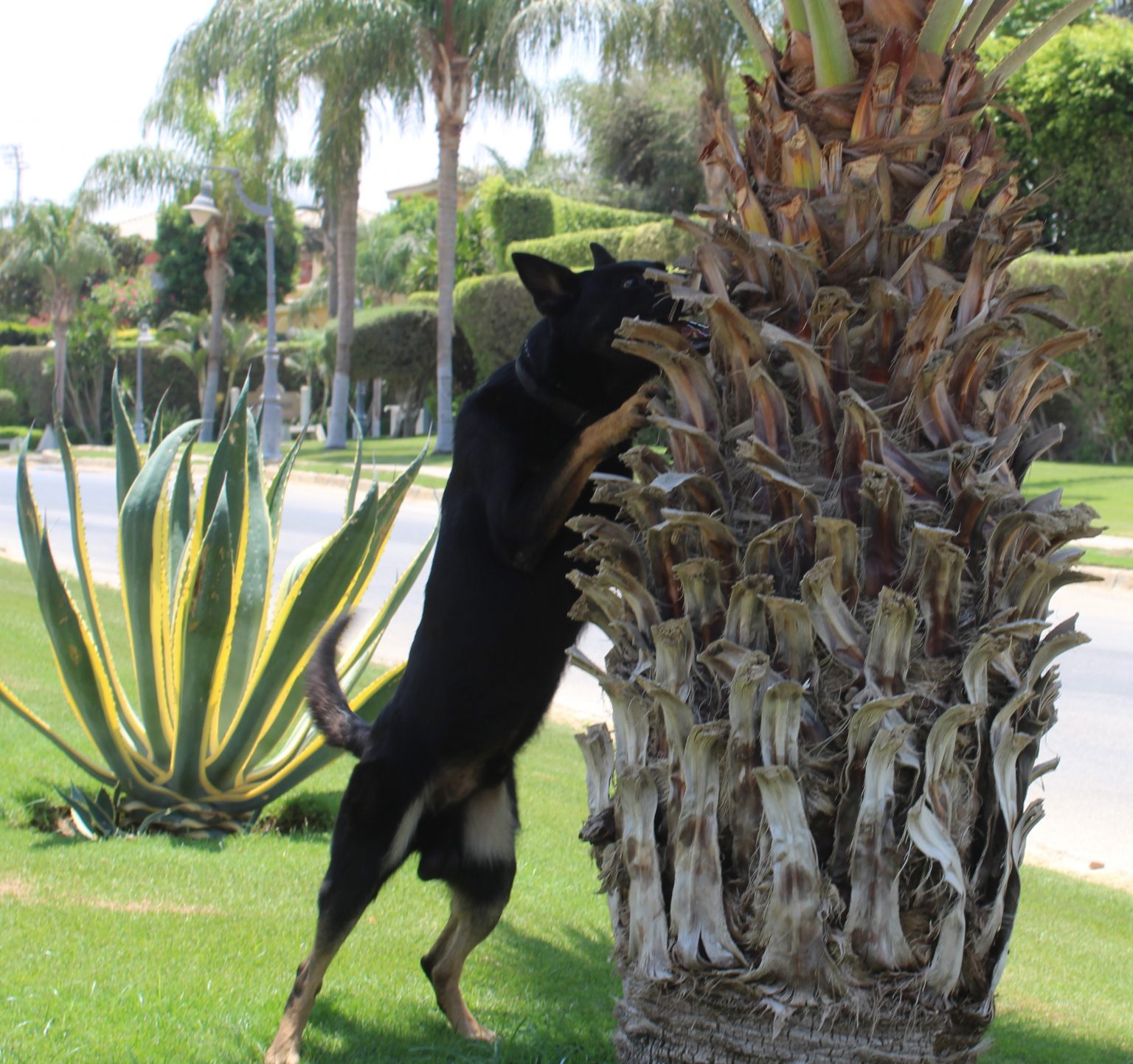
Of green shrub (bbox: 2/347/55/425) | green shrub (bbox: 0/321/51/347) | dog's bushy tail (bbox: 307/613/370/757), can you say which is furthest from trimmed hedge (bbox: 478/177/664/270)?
green shrub (bbox: 0/321/51/347)

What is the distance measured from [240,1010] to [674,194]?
3400 centimetres

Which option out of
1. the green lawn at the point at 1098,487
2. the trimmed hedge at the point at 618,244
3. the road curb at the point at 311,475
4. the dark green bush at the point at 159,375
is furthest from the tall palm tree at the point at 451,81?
the dark green bush at the point at 159,375

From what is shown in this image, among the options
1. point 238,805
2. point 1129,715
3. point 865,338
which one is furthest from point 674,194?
point 865,338

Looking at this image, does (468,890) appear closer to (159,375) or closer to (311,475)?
(311,475)

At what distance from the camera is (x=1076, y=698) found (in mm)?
8094

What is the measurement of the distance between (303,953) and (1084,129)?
24.7m

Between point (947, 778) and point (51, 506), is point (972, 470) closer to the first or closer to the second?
point (947, 778)

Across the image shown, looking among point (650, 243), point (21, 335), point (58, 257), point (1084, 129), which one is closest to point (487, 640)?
point (650, 243)

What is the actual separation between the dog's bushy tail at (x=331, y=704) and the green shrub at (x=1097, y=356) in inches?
688

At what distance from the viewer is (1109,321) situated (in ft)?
69.9

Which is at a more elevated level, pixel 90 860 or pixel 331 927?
pixel 331 927

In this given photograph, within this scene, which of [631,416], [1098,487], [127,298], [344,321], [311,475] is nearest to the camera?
[631,416]

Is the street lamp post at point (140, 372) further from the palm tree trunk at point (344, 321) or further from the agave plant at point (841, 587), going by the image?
the agave plant at point (841, 587)

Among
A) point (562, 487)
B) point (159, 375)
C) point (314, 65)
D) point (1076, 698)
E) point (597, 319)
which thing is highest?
point (314, 65)
